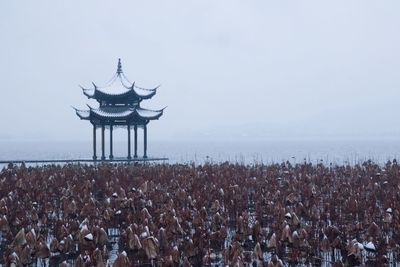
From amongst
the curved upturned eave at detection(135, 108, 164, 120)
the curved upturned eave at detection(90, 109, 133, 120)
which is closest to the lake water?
the curved upturned eave at detection(135, 108, 164, 120)

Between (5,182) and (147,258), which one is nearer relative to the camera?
(147,258)

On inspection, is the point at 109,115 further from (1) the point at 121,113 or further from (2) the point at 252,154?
(2) the point at 252,154

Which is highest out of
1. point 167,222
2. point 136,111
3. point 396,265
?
point 136,111

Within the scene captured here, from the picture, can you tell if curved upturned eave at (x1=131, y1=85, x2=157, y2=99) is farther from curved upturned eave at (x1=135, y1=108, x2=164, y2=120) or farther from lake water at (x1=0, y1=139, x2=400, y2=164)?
lake water at (x1=0, y1=139, x2=400, y2=164)

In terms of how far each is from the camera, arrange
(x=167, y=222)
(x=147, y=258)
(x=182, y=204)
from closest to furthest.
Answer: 1. (x=147, y=258)
2. (x=167, y=222)
3. (x=182, y=204)

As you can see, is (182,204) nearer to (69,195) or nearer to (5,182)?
(69,195)

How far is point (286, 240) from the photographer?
28.8 feet

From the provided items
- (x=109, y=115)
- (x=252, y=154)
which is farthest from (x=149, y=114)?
(x=252, y=154)

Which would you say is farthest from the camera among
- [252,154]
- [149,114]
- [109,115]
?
[252,154]

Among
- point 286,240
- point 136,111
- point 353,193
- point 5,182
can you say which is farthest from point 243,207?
point 136,111

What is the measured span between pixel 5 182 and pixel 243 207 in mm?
7781

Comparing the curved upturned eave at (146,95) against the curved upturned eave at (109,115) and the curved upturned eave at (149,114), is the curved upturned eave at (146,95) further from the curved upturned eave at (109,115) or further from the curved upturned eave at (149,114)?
the curved upturned eave at (109,115)

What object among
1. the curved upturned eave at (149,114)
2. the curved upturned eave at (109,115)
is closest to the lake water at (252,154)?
the curved upturned eave at (149,114)

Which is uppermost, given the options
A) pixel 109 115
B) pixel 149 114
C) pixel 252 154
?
pixel 149 114
